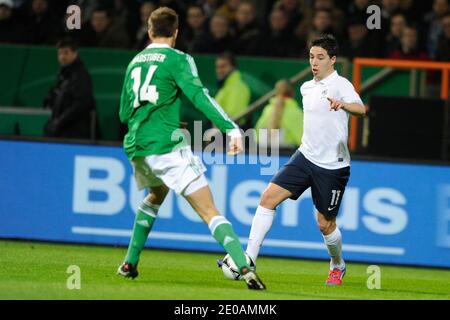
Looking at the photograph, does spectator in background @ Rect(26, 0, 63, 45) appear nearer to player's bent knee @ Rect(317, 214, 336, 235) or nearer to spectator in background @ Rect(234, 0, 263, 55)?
spectator in background @ Rect(234, 0, 263, 55)

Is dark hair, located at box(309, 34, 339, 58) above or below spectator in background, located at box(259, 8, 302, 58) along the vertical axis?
above

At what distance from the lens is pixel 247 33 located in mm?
15852

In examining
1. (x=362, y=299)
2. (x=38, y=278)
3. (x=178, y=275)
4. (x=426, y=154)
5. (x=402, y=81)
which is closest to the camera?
(x=362, y=299)

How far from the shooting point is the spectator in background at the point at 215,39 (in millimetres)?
15688

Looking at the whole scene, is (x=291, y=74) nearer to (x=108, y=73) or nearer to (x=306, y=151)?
(x=108, y=73)

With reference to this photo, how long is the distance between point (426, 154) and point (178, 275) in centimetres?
396

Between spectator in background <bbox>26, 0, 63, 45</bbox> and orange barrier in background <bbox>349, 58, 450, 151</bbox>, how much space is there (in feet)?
16.0

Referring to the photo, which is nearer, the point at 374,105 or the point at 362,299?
the point at 362,299

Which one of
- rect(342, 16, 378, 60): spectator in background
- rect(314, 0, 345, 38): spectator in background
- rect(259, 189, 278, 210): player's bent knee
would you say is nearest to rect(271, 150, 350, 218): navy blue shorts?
rect(259, 189, 278, 210): player's bent knee

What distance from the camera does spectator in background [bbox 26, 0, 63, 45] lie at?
1684 cm

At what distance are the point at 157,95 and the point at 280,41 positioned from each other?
7151 mm

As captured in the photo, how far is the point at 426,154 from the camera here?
12773mm

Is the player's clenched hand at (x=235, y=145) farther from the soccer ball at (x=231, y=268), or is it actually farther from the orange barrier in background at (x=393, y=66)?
the orange barrier in background at (x=393, y=66)
